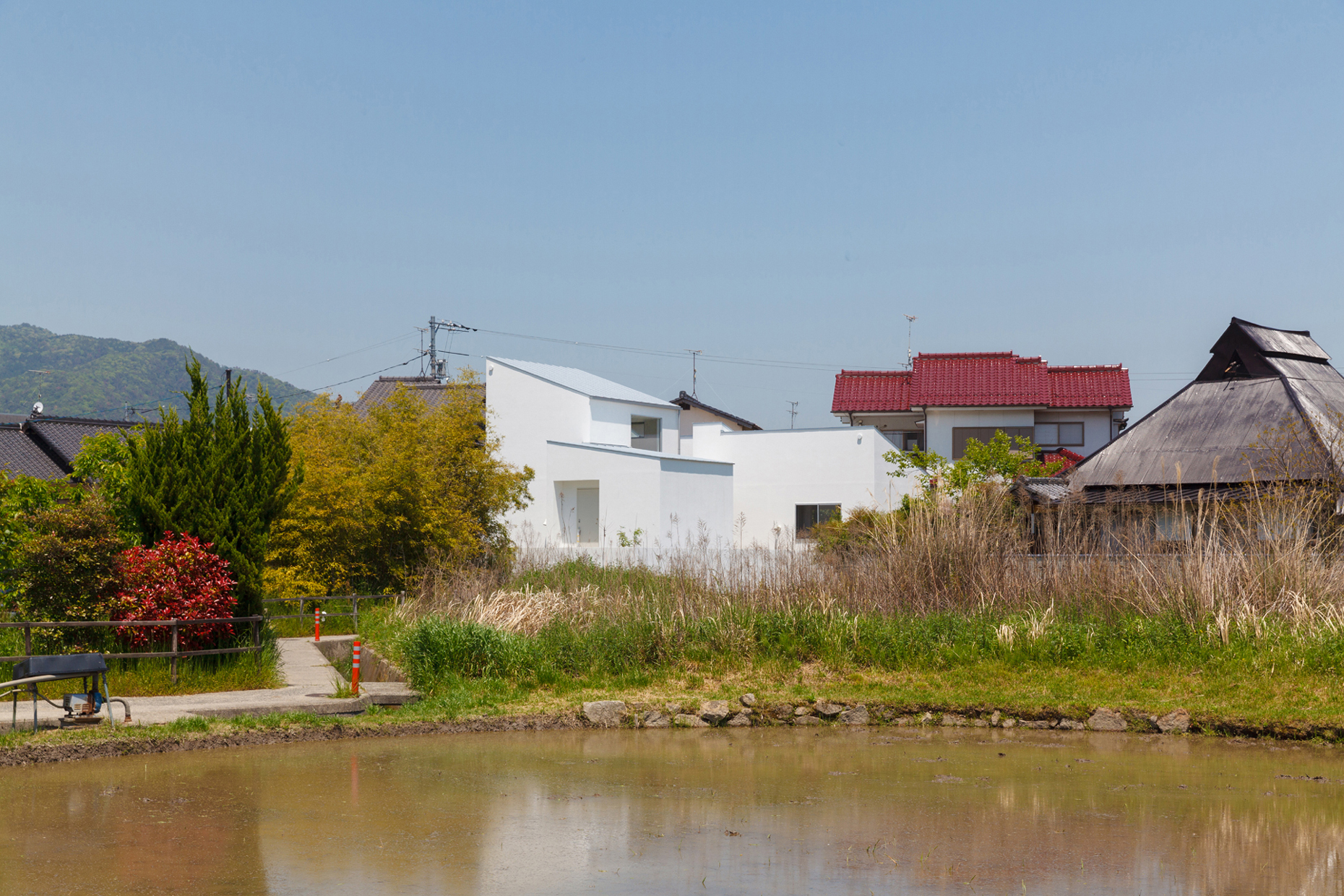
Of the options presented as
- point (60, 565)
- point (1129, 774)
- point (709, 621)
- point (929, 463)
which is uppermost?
point (929, 463)

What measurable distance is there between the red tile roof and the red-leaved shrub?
28.8 meters

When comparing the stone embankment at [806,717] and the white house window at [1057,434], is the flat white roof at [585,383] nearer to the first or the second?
the white house window at [1057,434]

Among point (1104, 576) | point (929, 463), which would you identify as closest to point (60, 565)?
point (1104, 576)

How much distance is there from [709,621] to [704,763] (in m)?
4.47

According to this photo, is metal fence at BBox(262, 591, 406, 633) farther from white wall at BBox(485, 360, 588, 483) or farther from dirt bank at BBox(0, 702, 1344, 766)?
white wall at BBox(485, 360, 588, 483)

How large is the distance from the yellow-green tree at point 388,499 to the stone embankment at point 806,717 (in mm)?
10532

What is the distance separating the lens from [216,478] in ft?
48.1

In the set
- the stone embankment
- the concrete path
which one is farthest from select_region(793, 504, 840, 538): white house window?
the concrete path

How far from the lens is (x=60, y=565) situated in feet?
44.7

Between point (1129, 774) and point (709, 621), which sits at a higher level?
point (709, 621)

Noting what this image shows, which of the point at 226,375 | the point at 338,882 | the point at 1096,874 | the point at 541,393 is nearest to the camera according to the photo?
the point at 338,882

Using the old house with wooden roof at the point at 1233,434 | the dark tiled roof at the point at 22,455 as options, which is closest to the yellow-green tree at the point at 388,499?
the old house with wooden roof at the point at 1233,434

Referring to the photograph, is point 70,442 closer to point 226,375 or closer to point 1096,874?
point 226,375

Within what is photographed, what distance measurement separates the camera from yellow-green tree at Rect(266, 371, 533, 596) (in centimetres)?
2248
